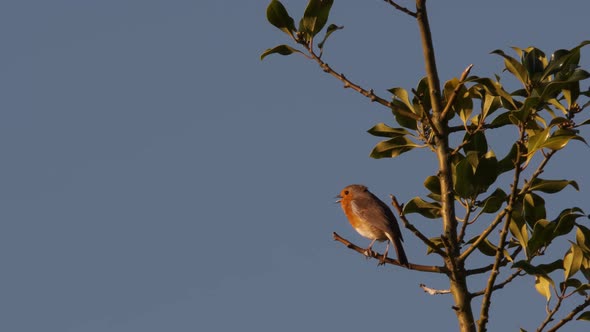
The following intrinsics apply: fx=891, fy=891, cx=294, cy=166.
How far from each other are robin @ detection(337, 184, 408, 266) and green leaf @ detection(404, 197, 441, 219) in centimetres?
419

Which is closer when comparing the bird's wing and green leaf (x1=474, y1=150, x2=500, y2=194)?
green leaf (x1=474, y1=150, x2=500, y2=194)

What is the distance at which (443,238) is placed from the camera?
320 cm

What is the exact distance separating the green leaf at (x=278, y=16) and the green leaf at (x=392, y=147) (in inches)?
26.9

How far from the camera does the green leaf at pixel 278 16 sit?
4117mm

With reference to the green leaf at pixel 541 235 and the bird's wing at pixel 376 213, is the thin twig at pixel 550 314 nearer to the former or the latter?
the green leaf at pixel 541 235

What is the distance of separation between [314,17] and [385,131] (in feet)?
2.07

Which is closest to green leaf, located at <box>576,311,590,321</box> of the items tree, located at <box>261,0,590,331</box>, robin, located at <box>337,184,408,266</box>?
tree, located at <box>261,0,590,331</box>

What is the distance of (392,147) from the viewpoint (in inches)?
164

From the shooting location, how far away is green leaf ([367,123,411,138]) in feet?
13.6

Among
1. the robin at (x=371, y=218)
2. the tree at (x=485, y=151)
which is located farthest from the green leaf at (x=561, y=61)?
the robin at (x=371, y=218)

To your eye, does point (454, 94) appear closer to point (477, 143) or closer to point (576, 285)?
point (477, 143)

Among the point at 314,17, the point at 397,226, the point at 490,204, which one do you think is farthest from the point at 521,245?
the point at 397,226

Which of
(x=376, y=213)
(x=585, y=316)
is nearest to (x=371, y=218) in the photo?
(x=376, y=213)

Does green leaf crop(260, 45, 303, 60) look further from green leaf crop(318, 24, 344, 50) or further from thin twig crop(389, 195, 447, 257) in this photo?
thin twig crop(389, 195, 447, 257)
